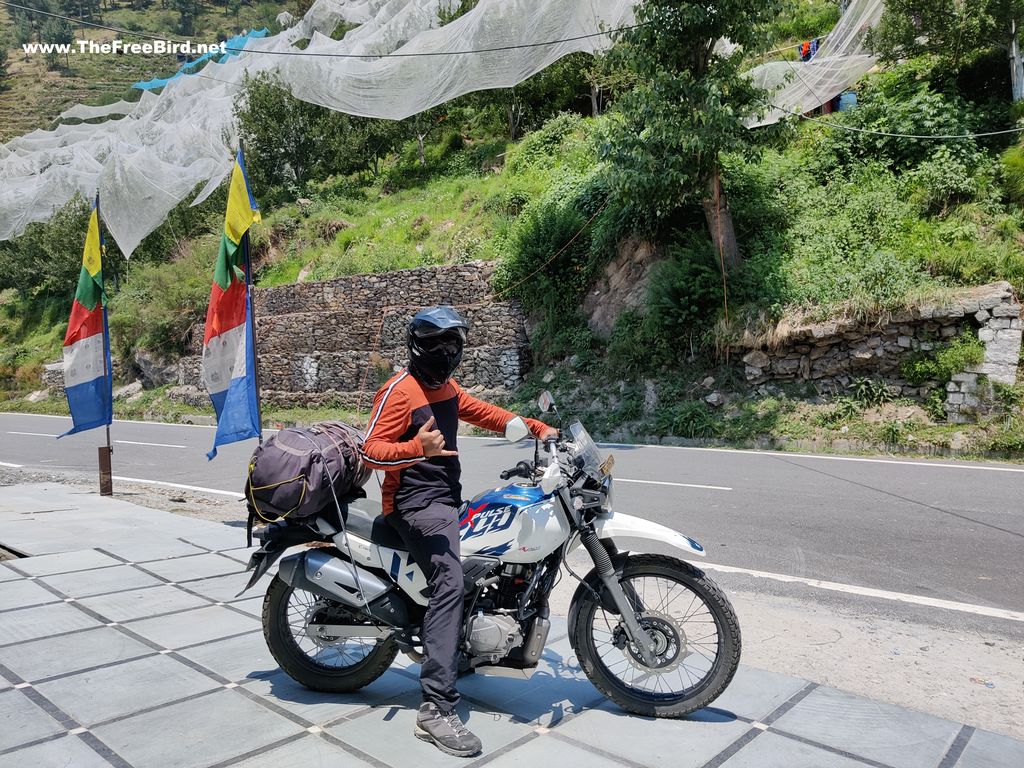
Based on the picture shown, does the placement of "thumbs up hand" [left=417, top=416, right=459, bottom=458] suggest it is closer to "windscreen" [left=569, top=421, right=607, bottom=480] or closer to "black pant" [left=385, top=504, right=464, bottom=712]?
"black pant" [left=385, top=504, right=464, bottom=712]

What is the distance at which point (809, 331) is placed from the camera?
13.2 metres

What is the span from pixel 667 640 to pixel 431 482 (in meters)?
1.24

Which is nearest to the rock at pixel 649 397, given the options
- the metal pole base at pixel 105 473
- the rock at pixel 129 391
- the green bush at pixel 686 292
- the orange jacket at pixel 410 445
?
the green bush at pixel 686 292

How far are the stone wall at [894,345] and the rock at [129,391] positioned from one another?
24.4m

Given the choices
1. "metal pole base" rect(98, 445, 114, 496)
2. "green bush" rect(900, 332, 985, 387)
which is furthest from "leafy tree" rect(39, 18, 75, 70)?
"green bush" rect(900, 332, 985, 387)

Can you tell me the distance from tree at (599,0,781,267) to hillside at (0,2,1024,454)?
0.55 meters

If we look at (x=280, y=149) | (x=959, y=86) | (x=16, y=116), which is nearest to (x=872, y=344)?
(x=959, y=86)

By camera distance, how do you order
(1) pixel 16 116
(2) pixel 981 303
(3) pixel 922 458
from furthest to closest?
(1) pixel 16 116 < (2) pixel 981 303 < (3) pixel 922 458

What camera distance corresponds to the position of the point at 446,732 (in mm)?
3055

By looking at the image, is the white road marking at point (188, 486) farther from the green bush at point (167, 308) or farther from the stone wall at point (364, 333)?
the green bush at point (167, 308)

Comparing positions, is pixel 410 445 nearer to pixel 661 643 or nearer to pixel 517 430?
pixel 517 430

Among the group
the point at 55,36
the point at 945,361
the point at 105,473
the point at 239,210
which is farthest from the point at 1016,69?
the point at 55,36

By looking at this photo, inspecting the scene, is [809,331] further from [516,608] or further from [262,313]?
[262,313]

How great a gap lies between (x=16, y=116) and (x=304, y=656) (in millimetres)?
97515
